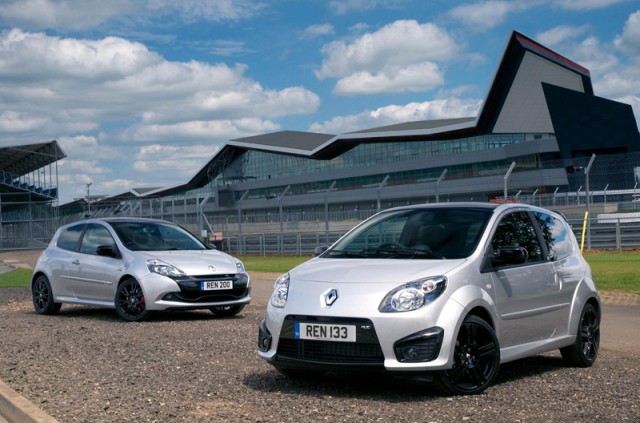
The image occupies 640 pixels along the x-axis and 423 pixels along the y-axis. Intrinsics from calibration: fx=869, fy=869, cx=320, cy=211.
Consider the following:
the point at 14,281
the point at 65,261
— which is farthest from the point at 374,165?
the point at 65,261

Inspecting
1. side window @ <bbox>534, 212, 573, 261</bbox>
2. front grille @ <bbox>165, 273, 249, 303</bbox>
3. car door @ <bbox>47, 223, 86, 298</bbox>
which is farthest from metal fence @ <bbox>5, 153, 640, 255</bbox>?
side window @ <bbox>534, 212, 573, 261</bbox>

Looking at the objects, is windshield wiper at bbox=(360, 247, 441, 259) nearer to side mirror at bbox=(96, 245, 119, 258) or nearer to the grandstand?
side mirror at bbox=(96, 245, 119, 258)

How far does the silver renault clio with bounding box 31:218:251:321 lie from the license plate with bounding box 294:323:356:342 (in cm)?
574

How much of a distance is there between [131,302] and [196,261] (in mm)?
1047

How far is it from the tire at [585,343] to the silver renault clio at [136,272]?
5521 mm

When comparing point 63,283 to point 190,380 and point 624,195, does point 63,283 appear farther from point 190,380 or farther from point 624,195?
point 624,195

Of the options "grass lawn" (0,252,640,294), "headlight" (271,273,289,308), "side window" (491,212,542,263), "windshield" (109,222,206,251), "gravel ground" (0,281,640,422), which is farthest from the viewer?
"grass lawn" (0,252,640,294)

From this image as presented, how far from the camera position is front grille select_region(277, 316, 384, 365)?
19.4 ft

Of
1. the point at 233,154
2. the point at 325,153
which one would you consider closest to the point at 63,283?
the point at 325,153

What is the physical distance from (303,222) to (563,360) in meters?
26.0

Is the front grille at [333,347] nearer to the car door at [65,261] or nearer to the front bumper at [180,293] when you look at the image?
the front bumper at [180,293]

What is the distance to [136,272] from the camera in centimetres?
1187

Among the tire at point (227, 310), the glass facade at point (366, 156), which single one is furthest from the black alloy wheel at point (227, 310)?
the glass facade at point (366, 156)

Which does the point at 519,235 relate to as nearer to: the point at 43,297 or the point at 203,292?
the point at 203,292
